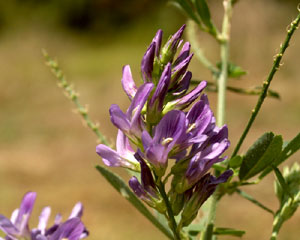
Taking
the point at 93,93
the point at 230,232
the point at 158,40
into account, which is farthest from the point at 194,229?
the point at 93,93

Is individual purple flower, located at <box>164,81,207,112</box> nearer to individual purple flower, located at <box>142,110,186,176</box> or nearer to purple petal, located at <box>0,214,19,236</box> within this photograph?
individual purple flower, located at <box>142,110,186,176</box>

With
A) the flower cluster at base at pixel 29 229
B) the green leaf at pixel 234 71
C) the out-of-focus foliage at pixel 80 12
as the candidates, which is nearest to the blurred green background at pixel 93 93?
the out-of-focus foliage at pixel 80 12

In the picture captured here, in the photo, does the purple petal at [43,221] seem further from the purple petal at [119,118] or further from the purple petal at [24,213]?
the purple petal at [119,118]

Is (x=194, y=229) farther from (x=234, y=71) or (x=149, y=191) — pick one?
(x=234, y=71)

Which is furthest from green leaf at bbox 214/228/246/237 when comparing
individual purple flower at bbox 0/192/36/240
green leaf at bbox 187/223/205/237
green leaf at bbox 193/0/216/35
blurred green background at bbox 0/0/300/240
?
blurred green background at bbox 0/0/300/240

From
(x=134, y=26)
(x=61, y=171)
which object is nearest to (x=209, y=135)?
(x=61, y=171)
